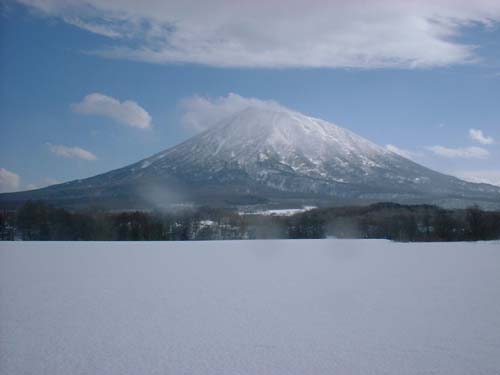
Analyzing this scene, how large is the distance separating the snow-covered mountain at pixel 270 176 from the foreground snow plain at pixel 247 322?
64.6m

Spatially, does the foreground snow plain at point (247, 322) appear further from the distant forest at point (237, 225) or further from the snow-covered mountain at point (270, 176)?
the snow-covered mountain at point (270, 176)

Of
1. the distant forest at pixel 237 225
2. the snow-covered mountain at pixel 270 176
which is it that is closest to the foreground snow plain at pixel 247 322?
the distant forest at pixel 237 225

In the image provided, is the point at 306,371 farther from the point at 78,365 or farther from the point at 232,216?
the point at 232,216

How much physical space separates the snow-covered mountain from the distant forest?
101 feet

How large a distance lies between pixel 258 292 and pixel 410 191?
97398mm

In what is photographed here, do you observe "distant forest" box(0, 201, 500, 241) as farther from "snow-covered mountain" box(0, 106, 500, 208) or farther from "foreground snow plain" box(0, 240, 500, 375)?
"snow-covered mountain" box(0, 106, 500, 208)

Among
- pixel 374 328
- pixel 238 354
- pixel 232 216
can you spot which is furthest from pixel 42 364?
pixel 232 216

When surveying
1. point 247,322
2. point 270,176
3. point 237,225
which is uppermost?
point 270,176

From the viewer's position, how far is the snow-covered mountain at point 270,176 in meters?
96.9

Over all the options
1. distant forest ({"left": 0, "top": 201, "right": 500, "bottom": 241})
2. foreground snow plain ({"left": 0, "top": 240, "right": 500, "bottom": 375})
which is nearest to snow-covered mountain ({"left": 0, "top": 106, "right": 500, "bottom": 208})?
distant forest ({"left": 0, "top": 201, "right": 500, "bottom": 241})

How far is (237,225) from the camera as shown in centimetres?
4962

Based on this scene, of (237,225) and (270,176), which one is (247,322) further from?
(270,176)

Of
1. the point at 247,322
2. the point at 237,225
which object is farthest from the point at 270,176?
the point at 247,322

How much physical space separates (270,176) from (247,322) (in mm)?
114286
